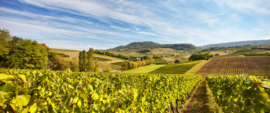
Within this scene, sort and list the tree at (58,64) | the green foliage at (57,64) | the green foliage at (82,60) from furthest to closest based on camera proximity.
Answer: the green foliage at (82,60) < the tree at (58,64) < the green foliage at (57,64)

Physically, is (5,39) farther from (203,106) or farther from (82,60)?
(203,106)

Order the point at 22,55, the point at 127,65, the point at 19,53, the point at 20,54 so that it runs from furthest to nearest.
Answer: the point at 127,65 < the point at 22,55 < the point at 19,53 < the point at 20,54

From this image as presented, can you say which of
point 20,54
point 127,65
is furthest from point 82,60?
point 127,65

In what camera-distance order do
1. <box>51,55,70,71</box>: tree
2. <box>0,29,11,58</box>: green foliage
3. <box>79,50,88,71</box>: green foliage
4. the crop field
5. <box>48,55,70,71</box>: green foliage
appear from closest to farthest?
1. <box>0,29,11,58</box>: green foliage
2. the crop field
3. <box>48,55,70,71</box>: green foliage
4. <box>51,55,70,71</box>: tree
5. <box>79,50,88,71</box>: green foliage

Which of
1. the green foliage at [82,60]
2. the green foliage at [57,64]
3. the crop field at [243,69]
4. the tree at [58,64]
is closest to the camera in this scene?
the crop field at [243,69]

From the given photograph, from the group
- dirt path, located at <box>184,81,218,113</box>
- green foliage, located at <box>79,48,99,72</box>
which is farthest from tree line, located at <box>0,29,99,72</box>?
dirt path, located at <box>184,81,218,113</box>

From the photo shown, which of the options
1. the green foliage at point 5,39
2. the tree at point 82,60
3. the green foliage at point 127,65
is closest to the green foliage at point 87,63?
the tree at point 82,60

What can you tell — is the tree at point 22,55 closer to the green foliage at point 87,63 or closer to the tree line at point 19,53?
the tree line at point 19,53

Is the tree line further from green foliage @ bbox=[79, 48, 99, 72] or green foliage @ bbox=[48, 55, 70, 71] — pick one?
green foliage @ bbox=[79, 48, 99, 72]

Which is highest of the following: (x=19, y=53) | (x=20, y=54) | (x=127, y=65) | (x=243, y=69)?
(x=19, y=53)

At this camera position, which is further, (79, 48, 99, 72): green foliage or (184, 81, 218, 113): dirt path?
(79, 48, 99, 72): green foliage

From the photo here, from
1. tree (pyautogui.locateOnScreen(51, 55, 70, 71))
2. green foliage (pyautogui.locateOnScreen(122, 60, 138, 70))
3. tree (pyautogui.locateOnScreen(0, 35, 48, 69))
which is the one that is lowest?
green foliage (pyautogui.locateOnScreen(122, 60, 138, 70))

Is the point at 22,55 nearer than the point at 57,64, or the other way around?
the point at 22,55

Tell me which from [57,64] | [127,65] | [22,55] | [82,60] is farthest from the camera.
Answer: [127,65]
